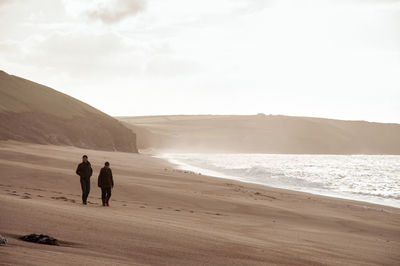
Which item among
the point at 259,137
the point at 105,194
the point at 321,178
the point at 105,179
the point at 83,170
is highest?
the point at 259,137

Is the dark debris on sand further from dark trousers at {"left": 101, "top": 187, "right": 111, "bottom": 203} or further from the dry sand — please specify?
dark trousers at {"left": 101, "top": 187, "right": 111, "bottom": 203}

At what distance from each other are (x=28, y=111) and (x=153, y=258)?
58.6m

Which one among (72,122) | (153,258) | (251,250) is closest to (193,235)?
(251,250)

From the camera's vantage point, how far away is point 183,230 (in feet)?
33.2

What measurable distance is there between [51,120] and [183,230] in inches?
2319

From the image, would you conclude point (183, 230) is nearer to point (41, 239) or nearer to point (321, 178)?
point (41, 239)

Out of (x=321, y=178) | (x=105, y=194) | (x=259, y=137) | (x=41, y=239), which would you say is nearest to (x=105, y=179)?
(x=105, y=194)

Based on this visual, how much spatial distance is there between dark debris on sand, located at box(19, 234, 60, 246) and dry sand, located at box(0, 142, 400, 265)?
182mm

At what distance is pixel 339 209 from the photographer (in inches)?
752

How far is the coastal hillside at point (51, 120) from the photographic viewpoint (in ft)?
183

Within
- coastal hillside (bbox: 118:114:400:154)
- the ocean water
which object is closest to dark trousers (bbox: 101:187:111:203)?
the ocean water

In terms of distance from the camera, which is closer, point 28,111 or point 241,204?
point 241,204

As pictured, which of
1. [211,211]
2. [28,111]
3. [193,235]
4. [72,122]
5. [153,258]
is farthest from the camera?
[72,122]

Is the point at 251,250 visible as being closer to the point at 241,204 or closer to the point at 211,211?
the point at 211,211
